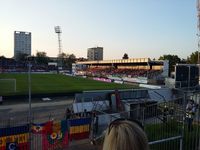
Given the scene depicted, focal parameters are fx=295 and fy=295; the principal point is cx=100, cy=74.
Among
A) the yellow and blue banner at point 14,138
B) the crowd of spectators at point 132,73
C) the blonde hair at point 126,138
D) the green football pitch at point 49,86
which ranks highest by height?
the blonde hair at point 126,138

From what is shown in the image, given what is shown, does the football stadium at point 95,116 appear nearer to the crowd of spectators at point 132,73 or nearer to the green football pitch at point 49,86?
the green football pitch at point 49,86

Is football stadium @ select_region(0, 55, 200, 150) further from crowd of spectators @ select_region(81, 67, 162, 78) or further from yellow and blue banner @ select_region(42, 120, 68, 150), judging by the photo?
crowd of spectators @ select_region(81, 67, 162, 78)

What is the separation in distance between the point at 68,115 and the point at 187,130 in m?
12.6

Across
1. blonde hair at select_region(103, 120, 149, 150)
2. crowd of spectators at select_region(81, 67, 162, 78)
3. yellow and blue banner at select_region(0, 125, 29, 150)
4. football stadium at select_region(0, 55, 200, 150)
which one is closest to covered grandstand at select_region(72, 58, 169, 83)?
crowd of spectators at select_region(81, 67, 162, 78)

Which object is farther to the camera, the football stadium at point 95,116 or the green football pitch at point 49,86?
A: the green football pitch at point 49,86

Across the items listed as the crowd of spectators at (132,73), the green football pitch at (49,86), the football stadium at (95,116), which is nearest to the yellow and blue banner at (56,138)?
the football stadium at (95,116)

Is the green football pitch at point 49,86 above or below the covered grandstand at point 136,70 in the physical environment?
below

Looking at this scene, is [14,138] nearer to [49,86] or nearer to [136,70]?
[49,86]

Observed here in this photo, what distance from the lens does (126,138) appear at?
2207 millimetres

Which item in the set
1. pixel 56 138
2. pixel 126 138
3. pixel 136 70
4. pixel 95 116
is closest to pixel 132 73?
pixel 136 70

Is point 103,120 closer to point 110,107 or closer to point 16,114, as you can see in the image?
point 110,107

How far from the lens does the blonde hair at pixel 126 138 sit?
221 cm

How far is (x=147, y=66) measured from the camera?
277 feet

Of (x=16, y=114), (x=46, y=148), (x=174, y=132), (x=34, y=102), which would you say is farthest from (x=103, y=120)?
(x=34, y=102)
